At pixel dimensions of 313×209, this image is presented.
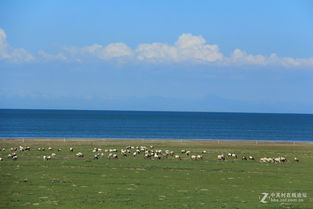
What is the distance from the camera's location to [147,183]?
32469mm

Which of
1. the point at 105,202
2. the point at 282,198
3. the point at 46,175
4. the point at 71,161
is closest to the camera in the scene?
the point at 105,202

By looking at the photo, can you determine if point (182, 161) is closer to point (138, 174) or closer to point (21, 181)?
point (138, 174)

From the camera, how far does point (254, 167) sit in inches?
1730

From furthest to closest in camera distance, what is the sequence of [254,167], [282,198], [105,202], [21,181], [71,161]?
[71,161]
[254,167]
[21,181]
[282,198]
[105,202]

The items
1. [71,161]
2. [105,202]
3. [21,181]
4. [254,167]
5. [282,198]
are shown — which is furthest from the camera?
[71,161]

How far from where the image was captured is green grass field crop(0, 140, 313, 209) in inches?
1026

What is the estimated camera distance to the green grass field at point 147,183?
26062 mm

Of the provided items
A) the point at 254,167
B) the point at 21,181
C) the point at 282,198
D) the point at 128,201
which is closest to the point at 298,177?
the point at 254,167

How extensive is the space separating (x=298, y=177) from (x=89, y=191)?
15.7m

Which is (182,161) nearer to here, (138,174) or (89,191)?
(138,174)

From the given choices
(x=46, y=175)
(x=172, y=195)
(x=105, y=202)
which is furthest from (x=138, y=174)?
(x=105, y=202)

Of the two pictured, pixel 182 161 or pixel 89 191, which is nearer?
pixel 89 191

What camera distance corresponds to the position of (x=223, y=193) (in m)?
29.4

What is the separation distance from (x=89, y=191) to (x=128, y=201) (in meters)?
3.73
